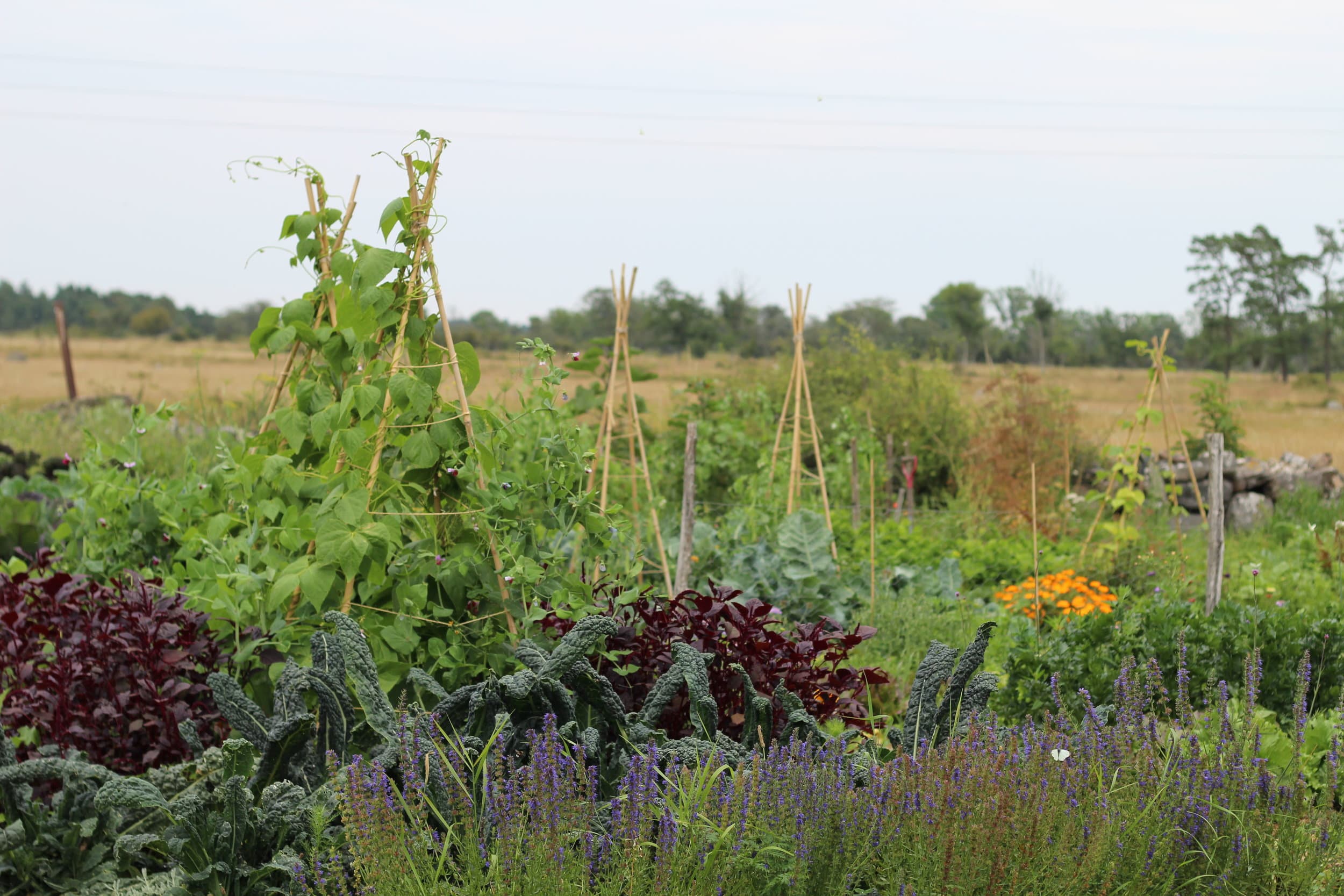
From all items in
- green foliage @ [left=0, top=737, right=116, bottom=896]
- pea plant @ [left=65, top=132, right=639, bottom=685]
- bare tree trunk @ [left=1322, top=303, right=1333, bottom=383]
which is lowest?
green foliage @ [left=0, top=737, right=116, bottom=896]

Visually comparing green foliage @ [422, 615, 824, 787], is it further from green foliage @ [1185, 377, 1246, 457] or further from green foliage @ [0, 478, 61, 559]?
green foliage @ [1185, 377, 1246, 457]

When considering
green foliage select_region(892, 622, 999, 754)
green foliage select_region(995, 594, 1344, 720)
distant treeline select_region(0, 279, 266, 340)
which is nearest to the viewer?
green foliage select_region(892, 622, 999, 754)

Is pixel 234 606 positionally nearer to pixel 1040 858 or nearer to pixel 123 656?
pixel 123 656

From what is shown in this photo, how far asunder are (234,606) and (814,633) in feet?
6.38

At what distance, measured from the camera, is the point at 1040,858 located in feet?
6.88

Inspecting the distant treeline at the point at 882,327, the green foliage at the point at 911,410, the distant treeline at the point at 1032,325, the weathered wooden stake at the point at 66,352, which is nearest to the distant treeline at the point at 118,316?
the distant treeline at the point at 1032,325

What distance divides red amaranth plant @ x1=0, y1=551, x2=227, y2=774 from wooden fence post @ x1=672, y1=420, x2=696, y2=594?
229cm

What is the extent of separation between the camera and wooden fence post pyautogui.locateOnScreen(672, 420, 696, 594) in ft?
16.9

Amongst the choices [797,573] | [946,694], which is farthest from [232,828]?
[797,573]

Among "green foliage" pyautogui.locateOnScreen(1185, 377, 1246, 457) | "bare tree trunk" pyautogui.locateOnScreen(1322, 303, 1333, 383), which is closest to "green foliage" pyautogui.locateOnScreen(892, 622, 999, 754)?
"green foliage" pyautogui.locateOnScreen(1185, 377, 1246, 457)

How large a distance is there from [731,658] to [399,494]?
1.34m

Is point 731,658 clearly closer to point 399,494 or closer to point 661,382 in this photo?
point 399,494

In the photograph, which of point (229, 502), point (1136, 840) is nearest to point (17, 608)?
point (229, 502)

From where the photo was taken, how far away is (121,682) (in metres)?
3.29
